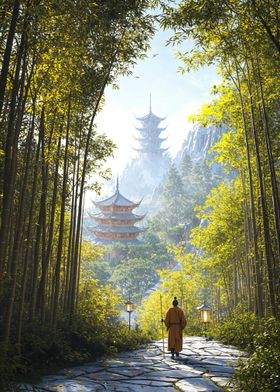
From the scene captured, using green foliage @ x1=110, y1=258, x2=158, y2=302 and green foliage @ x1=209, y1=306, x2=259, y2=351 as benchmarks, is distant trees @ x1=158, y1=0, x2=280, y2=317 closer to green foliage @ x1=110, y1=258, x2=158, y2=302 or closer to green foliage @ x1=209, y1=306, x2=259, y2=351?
green foliage @ x1=209, y1=306, x2=259, y2=351

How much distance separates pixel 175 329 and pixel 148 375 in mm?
1723

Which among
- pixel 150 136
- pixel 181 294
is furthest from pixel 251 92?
pixel 150 136

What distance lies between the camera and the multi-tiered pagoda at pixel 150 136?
244 feet

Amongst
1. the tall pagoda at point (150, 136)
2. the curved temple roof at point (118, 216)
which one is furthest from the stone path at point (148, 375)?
the tall pagoda at point (150, 136)

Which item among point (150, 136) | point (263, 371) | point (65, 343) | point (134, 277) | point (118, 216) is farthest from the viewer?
point (150, 136)

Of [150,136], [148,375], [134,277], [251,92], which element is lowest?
[148,375]

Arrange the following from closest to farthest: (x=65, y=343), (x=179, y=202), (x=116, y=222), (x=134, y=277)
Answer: (x=65, y=343) < (x=134, y=277) < (x=116, y=222) < (x=179, y=202)

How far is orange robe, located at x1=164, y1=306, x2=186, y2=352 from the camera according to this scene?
5770 mm

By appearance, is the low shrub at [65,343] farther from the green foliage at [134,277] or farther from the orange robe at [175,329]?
the green foliage at [134,277]

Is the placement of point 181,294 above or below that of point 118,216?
below

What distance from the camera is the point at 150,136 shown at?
7675 cm

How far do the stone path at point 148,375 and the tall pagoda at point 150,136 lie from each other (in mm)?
70322

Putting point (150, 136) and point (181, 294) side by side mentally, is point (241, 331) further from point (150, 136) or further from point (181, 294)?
point (150, 136)

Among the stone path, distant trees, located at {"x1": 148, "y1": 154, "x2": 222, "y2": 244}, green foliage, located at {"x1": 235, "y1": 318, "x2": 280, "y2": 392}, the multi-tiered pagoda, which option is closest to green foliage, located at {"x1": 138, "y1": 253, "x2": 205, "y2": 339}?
the stone path
